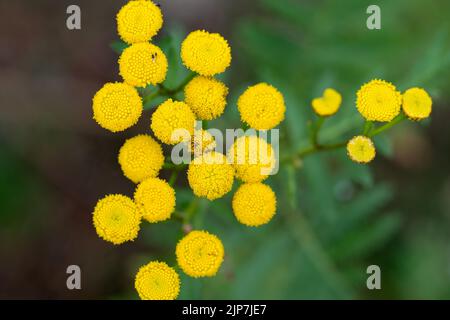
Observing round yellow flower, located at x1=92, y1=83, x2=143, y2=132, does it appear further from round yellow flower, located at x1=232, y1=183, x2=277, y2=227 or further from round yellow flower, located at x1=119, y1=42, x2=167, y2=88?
round yellow flower, located at x1=232, y1=183, x2=277, y2=227

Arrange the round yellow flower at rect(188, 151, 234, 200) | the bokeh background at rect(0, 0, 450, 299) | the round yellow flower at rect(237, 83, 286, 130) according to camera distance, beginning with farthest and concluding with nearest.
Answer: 1. the bokeh background at rect(0, 0, 450, 299)
2. the round yellow flower at rect(237, 83, 286, 130)
3. the round yellow flower at rect(188, 151, 234, 200)

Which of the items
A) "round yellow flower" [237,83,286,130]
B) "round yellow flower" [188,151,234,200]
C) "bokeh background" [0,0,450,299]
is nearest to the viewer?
"round yellow flower" [188,151,234,200]

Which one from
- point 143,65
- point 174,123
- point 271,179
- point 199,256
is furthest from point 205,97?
point 271,179

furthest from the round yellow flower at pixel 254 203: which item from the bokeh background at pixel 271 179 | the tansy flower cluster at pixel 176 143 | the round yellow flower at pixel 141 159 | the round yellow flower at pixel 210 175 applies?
the bokeh background at pixel 271 179

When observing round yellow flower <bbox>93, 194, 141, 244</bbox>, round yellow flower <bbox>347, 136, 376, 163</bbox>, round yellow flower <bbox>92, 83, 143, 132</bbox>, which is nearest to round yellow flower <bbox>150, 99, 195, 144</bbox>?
round yellow flower <bbox>92, 83, 143, 132</bbox>

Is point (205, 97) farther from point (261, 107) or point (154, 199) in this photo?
point (154, 199)

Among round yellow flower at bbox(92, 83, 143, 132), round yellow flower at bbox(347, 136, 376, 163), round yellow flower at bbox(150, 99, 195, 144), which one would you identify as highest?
round yellow flower at bbox(92, 83, 143, 132)
